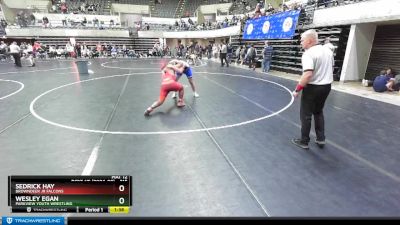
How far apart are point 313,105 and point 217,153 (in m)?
1.69

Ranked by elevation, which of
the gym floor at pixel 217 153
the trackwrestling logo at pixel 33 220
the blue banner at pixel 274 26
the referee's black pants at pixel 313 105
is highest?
the blue banner at pixel 274 26

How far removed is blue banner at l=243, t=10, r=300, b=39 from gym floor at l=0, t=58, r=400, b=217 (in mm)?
7737

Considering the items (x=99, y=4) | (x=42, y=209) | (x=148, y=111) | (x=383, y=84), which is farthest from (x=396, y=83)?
(x=99, y=4)

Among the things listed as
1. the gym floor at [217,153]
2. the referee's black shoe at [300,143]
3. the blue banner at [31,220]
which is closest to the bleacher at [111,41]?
the gym floor at [217,153]

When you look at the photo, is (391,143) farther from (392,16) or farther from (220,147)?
(392,16)

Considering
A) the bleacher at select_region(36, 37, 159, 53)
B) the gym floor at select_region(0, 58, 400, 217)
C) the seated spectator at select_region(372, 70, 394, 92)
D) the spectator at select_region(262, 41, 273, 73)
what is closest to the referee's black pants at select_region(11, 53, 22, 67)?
the gym floor at select_region(0, 58, 400, 217)

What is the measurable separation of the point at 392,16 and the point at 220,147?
27.6ft

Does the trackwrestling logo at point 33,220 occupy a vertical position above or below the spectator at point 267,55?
below

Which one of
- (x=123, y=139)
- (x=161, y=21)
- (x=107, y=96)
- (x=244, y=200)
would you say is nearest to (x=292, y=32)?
(x=107, y=96)

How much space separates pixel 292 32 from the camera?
14250 millimetres

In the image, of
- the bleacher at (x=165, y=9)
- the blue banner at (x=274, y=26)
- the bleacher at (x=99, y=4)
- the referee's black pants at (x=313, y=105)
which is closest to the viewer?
the referee's black pants at (x=313, y=105)

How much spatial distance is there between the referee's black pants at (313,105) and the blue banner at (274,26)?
11.1m

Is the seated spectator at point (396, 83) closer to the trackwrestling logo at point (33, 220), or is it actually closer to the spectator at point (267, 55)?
the spectator at point (267, 55)

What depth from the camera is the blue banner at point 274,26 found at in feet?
47.2
